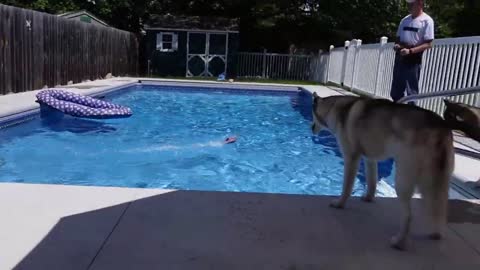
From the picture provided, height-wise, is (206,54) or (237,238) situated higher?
(206,54)

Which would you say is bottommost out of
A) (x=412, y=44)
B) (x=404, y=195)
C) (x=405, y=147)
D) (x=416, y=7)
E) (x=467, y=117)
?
(x=404, y=195)

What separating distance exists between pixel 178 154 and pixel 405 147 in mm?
4529

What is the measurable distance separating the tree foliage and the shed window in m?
3.67

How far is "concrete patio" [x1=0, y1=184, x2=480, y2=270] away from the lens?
7.29ft

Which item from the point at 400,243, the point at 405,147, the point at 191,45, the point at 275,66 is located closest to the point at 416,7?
the point at 405,147

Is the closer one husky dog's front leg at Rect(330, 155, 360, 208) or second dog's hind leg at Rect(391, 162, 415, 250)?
second dog's hind leg at Rect(391, 162, 415, 250)

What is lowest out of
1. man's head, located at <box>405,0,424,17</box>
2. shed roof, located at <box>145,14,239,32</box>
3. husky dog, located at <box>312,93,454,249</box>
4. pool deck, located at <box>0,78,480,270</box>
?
pool deck, located at <box>0,78,480,270</box>

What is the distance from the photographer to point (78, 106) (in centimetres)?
814

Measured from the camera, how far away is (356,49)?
1348 cm

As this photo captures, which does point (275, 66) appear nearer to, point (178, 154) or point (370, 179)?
point (178, 154)

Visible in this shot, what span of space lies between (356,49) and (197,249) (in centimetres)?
1222

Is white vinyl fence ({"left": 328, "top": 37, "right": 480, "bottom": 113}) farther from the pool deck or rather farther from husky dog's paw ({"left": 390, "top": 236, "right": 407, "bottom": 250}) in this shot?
husky dog's paw ({"left": 390, "top": 236, "right": 407, "bottom": 250})

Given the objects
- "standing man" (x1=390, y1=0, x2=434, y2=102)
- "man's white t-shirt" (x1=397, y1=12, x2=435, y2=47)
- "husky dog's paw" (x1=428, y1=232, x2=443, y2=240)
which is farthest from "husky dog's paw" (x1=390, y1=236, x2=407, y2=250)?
"man's white t-shirt" (x1=397, y1=12, x2=435, y2=47)

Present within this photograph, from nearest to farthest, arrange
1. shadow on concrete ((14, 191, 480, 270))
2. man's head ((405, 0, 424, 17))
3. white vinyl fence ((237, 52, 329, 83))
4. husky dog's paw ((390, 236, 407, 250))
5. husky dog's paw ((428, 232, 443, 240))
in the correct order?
1. shadow on concrete ((14, 191, 480, 270))
2. husky dog's paw ((390, 236, 407, 250))
3. husky dog's paw ((428, 232, 443, 240))
4. man's head ((405, 0, 424, 17))
5. white vinyl fence ((237, 52, 329, 83))
